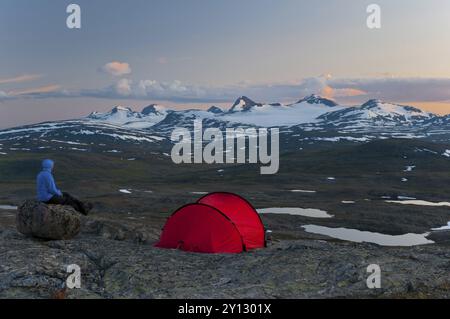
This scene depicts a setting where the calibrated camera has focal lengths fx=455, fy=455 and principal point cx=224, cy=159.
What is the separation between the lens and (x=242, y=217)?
20.9 meters

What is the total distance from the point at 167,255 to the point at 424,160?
624ft

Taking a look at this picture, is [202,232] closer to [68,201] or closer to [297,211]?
[68,201]

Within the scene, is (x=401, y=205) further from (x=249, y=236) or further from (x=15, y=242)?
(x=15, y=242)

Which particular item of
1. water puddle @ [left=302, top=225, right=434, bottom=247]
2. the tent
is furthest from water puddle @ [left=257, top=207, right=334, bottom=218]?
the tent

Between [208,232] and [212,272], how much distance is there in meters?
3.59

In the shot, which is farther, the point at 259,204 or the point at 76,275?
the point at 259,204

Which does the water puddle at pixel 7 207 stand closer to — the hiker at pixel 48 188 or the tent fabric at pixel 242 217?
the hiker at pixel 48 188

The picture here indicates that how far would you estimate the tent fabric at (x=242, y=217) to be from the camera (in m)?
20.2

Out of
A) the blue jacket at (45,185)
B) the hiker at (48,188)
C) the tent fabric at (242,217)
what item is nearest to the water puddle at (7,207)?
the hiker at (48,188)

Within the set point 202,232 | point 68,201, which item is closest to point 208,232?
point 202,232

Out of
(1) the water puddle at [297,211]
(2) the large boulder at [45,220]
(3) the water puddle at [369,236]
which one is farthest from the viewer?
(1) the water puddle at [297,211]
